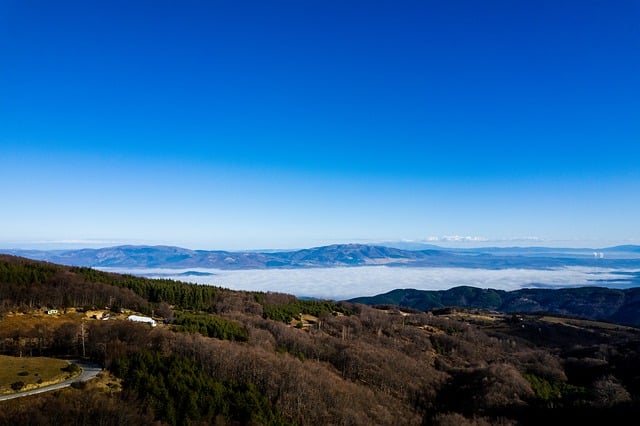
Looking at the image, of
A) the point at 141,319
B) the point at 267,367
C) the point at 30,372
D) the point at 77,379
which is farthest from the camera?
the point at 141,319

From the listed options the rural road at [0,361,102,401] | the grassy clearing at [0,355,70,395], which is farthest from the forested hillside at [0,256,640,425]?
the grassy clearing at [0,355,70,395]

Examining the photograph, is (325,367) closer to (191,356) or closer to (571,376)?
(191,356)

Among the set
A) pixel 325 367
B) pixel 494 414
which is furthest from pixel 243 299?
pixel 494 414

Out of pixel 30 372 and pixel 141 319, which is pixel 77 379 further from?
pixel 141 319

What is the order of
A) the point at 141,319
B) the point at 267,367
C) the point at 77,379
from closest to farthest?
the point at 77,379
the point at 267,367
the point at 141,319

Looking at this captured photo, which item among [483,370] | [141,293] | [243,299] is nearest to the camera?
[483,370]

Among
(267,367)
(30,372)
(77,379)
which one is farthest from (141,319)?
(77,379)
